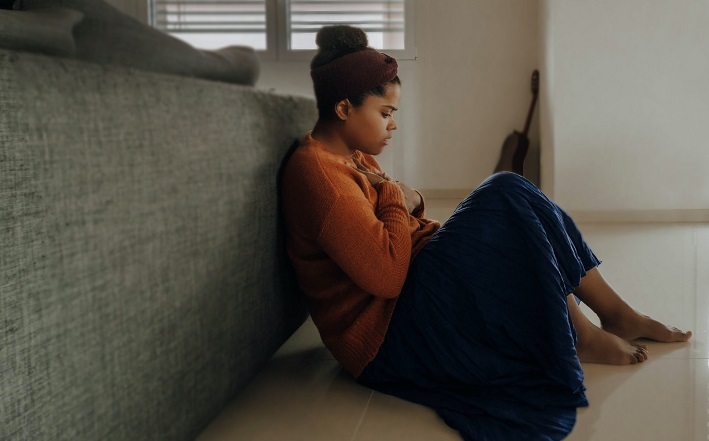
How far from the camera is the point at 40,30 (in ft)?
2.71

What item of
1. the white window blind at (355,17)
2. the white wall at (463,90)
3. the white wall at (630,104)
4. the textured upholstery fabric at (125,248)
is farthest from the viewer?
the white wall at (463,90)

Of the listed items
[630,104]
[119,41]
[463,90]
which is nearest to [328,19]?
[463,90]

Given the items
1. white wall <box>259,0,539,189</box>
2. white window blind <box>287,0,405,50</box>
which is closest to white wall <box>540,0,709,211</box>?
white wall <box>259,0,539,189</box>

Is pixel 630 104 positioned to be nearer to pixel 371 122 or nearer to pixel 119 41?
pixel 371 122

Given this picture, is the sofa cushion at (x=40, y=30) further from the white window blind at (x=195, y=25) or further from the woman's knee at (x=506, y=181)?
the woman's knee at (x=506, y=181)

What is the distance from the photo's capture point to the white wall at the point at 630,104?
3.61 meters

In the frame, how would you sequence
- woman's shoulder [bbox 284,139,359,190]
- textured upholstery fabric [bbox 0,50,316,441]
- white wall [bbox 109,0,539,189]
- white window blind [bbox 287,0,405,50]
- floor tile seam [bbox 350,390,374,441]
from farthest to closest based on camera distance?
white wall [bbox 109,0,539,189] → white window blind [bbox 287,0,405,50] → woman's shoulder [bbox 284,139,359,190] → floor tile seam [bbox 350,390,374,441] → textured upholstery fabric [bbox 0,50,316,441]

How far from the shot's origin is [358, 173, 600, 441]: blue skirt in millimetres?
1328

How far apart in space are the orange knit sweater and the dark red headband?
110 millimetres

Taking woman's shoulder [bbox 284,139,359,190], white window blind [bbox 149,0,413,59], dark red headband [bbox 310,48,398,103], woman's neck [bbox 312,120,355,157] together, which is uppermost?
white window blind [bbox 149,0,413,59]

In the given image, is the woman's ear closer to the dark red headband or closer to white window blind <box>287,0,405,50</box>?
the dark red headband

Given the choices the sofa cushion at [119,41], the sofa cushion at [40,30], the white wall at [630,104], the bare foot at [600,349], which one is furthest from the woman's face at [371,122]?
the white wall at [630,104]

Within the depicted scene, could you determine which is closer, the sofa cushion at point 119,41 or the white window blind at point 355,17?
the sofa cushion at point 119,41

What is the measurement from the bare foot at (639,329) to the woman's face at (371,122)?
0.65 metres
